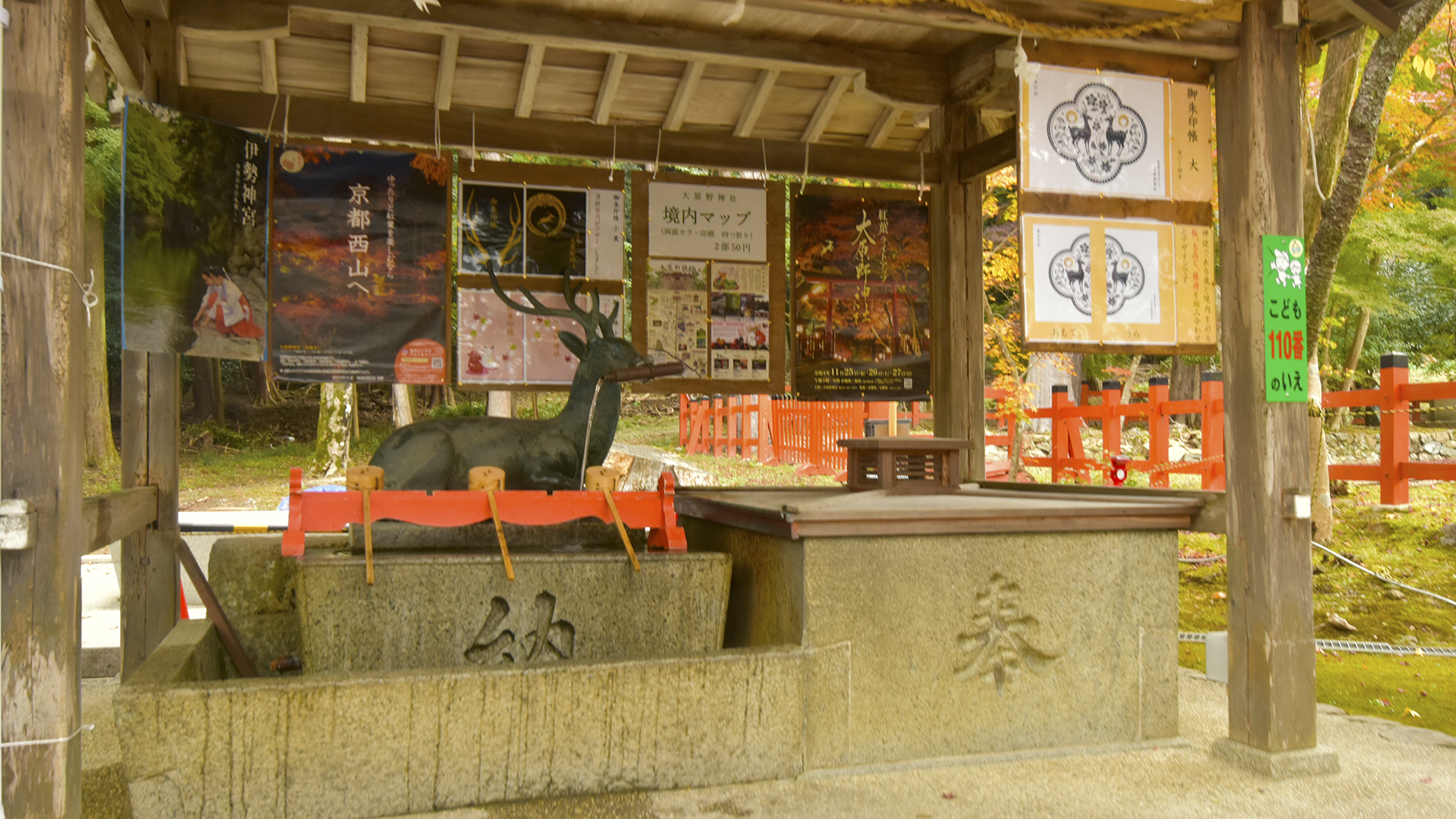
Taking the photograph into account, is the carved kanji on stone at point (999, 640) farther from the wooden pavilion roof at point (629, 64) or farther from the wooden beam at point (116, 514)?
the wooden beam at point (116, 514)

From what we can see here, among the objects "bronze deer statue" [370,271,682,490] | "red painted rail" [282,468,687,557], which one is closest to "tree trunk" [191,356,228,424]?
"bronze deer statue" [370,271,682,490]

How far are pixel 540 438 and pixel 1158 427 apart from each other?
26.1 feet

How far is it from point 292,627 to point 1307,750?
466cm

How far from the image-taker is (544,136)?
5.89m

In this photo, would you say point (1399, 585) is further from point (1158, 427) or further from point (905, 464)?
point (905, 464)

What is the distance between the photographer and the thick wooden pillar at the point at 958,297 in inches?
248

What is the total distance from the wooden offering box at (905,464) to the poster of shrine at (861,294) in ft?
4.59

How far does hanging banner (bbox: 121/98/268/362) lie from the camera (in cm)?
472

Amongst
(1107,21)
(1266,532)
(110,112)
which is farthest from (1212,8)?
(110,112)

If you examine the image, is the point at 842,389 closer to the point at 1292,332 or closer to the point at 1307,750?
the point at 1292,332

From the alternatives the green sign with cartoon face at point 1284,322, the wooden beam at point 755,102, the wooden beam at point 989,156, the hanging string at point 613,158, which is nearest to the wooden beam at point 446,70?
the hanging string at point 613,158

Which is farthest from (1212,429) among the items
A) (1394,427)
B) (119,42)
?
(119,42)

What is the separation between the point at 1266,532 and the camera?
4.26 m

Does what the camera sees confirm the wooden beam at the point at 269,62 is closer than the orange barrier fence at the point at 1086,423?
Yes
